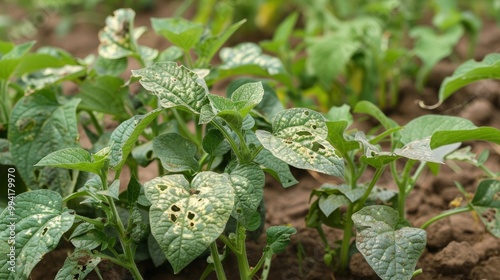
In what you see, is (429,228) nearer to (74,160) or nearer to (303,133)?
(303,133)

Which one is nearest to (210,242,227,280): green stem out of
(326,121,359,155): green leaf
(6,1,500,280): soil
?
(6,1,500,280): soil

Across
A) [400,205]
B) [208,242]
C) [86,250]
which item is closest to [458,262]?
[400,205]

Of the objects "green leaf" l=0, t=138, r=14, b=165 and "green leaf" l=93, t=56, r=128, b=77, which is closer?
"green leaf" l=0, t=138, r=14, b=165

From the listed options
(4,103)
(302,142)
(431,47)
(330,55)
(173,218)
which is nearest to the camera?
(173,218)

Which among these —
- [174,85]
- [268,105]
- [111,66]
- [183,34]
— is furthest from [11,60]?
[268,105]

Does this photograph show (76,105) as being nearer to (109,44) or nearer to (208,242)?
(109,44)

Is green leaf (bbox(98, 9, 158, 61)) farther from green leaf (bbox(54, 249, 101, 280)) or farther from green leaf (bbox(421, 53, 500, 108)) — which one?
green leaf (bbox(421, 53, 500, 108))

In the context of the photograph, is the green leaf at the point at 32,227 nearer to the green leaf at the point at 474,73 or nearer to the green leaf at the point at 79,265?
the green leaf at the point at 79,265
